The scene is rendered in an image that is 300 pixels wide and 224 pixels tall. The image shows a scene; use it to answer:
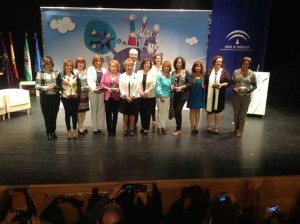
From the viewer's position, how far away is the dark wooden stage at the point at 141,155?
12.4ft

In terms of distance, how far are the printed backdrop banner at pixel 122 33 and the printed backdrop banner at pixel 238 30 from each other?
76 cm

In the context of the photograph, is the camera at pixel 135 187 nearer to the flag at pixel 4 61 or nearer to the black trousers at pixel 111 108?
the black trousers at pixel 111 108

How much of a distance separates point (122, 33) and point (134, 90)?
2838 mm

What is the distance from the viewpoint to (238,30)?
796 centimetres

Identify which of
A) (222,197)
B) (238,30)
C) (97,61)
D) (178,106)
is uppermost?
(238,30)

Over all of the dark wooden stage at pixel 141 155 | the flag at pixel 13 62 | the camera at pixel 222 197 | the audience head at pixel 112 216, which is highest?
the flag at pixel 13 62

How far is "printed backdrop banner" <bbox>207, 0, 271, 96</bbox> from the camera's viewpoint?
25.6 feet

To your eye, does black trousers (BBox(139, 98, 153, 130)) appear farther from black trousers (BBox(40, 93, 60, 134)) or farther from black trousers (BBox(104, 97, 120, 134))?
black trousers (BBox(40, 93, 60, 134))

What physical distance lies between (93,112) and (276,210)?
11.3ft

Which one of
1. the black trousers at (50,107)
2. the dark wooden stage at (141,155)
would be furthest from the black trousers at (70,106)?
the dark wooden stage at (141,155)

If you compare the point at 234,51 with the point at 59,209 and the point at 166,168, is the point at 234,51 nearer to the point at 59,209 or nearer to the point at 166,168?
the point at 166,168

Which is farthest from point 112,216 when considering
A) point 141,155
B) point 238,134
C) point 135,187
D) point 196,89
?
point 238,134

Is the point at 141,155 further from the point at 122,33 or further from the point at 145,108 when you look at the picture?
the point at 122,33

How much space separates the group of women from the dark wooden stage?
315 millimetres
